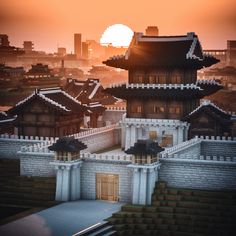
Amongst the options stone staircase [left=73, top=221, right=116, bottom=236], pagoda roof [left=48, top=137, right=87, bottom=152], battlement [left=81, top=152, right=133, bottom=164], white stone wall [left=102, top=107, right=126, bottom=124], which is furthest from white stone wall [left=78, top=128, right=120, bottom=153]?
stone staircase [left=73, top=221, right=116, bottom=236]

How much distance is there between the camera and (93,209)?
121 feet

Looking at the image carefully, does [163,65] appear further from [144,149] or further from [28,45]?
[28,45]

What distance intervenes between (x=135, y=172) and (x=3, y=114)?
1199 inches

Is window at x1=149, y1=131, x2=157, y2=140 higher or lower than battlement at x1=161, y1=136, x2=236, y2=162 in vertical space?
higher

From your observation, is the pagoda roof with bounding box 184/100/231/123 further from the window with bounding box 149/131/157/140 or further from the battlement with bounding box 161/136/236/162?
the window with bounding box 149/131/157/140

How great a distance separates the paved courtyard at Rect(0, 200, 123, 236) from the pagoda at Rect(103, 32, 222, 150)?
611 inches

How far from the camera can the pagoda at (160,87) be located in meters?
51.3

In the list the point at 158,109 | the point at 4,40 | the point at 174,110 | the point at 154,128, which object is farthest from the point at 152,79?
the point at 4,40

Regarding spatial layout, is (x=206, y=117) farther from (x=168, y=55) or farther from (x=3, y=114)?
(x=3, y=114)

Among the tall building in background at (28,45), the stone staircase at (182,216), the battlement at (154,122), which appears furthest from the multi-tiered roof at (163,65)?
the tall building in background at (28,45)

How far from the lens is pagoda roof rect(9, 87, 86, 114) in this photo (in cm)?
5272

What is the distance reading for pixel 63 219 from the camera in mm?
34094

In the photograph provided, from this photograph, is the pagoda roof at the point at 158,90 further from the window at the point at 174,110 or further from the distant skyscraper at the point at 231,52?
the distant skyscraper at the point at 231,52

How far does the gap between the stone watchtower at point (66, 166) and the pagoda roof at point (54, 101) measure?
44.5 feet
